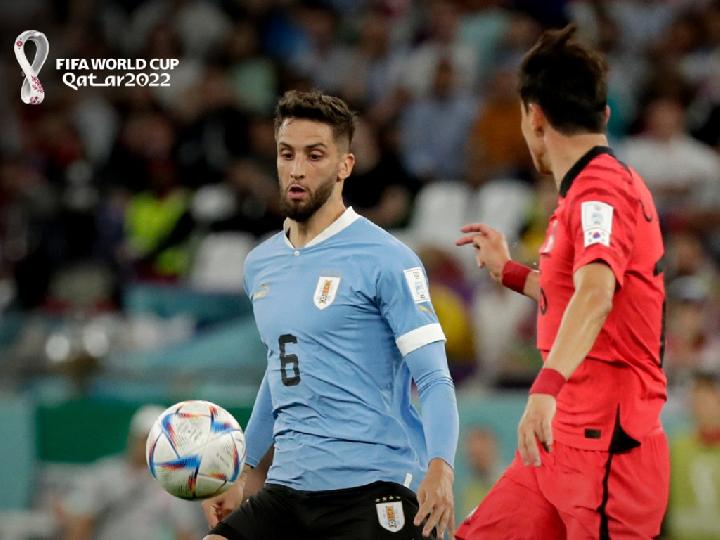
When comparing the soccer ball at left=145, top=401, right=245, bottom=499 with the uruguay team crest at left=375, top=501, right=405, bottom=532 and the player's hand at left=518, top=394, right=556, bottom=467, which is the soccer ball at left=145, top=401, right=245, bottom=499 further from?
the player's hand at left=518, top=394, right=556, bottom=467

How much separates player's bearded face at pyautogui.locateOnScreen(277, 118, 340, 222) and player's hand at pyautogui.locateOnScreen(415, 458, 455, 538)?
1.14 meters

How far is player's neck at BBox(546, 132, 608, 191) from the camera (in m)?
4.68

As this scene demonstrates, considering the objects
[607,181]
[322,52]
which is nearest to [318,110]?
[607,181]

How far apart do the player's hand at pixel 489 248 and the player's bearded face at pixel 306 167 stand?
0.57 m

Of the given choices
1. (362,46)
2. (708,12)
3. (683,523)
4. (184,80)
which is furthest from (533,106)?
(184,80)

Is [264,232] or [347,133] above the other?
[347,133]

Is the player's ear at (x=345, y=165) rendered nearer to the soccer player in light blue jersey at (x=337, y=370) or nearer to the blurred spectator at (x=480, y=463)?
the soccer player in light blue jersey at (x=337, y=370)

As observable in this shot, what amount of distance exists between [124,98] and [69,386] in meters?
5.02

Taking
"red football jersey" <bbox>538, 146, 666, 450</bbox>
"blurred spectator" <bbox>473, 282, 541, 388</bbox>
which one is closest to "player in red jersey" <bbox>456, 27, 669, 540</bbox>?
"red football jersey" <bbox>538, 146, 666, 450</bbox>

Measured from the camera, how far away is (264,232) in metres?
11.8

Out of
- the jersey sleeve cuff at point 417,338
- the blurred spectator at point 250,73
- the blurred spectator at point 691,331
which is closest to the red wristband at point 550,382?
the jersey sleeve cuff at point 417,338

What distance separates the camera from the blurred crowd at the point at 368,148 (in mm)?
9992

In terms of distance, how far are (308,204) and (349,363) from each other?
0.63m

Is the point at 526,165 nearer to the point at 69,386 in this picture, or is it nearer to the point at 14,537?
the point at 69,386
